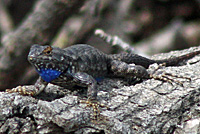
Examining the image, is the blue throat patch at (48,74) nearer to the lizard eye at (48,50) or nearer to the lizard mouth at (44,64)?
the lizard mouth at (44,64)

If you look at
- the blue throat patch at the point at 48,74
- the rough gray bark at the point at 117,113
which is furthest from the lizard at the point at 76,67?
the rough gray bark at the point at 117,113

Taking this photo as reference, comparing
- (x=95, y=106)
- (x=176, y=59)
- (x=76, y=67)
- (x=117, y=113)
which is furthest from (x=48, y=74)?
(x=176, y=59)

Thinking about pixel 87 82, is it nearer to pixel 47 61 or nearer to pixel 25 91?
pixel 47 61

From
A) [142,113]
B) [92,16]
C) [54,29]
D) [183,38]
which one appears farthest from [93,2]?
[142,113]

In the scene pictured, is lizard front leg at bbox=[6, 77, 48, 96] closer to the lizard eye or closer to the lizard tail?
the lizard eye

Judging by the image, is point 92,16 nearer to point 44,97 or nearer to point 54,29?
point 54,29

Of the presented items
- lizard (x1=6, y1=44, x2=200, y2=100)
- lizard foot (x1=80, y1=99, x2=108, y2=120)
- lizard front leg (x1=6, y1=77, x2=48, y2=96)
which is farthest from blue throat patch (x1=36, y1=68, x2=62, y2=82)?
lizard foot (x1=80, y1=99, x2=108, y2=120)
